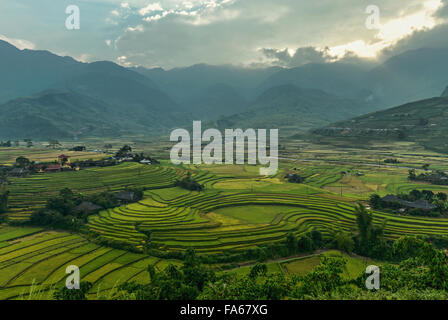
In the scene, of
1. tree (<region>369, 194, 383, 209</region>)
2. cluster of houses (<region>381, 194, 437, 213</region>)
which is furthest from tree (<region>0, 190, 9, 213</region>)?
cluster of houses (<region>381, 194, 437, 213</region>)

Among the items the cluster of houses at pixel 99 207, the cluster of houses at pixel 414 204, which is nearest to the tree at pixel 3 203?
the cluster of houses at pixel 99 207

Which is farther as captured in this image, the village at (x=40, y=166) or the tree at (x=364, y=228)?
the village at (x=40, y=166)

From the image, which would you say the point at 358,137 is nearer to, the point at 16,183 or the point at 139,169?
the point at 139,169

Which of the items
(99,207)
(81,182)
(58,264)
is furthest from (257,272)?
(81,182)

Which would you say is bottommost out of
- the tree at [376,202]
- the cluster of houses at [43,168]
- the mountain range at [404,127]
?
the tree at [376,202]

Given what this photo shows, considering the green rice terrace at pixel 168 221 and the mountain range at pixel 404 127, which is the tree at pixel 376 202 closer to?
the green rice terrace at pixel 168 221
